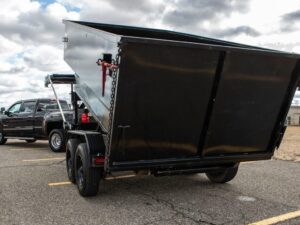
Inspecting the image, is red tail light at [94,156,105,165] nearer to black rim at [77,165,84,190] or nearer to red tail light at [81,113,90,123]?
black rim at [77,165,84,190]

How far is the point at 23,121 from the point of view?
14844mm

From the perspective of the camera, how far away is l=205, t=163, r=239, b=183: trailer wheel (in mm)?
7411

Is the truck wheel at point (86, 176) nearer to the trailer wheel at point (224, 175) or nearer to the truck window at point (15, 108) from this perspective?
the trailer wheel at point (224, 175)

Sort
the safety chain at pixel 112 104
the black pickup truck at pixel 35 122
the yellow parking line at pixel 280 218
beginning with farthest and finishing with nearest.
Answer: the black pickup truck at pixel 35 122 → the yellow parking line at pixel 280 218 → the safety chain at pixel 112 104


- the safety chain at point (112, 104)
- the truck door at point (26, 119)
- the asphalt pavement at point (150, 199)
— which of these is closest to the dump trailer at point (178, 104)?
the safety chain at point (112, 104)

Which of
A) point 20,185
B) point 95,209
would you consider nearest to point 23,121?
point 20,185

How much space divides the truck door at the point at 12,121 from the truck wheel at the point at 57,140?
2.53 metres

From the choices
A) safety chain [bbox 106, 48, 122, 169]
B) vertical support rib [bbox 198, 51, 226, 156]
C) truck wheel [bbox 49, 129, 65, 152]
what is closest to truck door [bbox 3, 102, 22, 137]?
truck wheel [bbox 49, 129, 65, 152]

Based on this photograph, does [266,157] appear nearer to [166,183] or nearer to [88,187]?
[166,183]

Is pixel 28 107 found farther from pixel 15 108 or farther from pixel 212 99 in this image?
pixel 212 99

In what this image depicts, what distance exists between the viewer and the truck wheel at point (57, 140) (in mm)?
13031

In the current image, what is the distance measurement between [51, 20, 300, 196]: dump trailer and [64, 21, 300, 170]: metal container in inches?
0.5

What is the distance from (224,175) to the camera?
7.54 metres

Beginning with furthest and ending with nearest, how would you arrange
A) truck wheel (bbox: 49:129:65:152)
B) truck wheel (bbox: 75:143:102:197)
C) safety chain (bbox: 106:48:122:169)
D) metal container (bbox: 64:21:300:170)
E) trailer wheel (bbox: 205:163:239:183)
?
truck wheel (bbox: 49:129:65:152) → trailer wheel (bbox: 205:163:239:183) → truck wheel (bbox: 75:143:102:197) → metal container (bbox: 64:21:300:170) → safety chain (bbox: 106:48:122:169)
